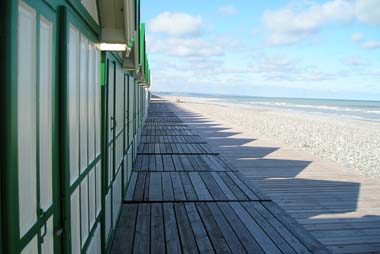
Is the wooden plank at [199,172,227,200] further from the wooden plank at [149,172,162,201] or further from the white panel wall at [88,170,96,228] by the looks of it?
the white panel wall at [88,170,96,228]

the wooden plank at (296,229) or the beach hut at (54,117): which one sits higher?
the beach hut at (54,117)

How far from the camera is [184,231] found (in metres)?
4.05

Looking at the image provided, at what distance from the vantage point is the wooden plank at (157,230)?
142 inches

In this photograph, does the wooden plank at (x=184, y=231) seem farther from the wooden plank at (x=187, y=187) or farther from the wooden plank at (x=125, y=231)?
the wooden plank at (x=125, y=231)

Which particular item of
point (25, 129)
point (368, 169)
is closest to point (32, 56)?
point (25, 129)

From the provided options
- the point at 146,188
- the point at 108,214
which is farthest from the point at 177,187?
the point at 108,214

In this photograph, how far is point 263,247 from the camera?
3670 millimetres

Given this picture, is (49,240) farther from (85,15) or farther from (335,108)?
(335,108)

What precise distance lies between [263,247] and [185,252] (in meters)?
0.85

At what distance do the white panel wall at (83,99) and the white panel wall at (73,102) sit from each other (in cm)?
12

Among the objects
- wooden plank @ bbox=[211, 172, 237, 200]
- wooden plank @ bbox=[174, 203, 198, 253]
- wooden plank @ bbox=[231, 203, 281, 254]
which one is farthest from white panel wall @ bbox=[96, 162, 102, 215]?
wooden plank @ bbox=[211, 172, 237, 200]

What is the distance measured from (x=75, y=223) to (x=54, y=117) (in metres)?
0.78

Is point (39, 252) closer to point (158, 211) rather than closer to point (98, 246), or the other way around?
point (98, 246)

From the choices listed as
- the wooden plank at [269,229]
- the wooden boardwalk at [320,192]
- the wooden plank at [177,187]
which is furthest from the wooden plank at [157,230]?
the wooden boardwalk at [320,192]
